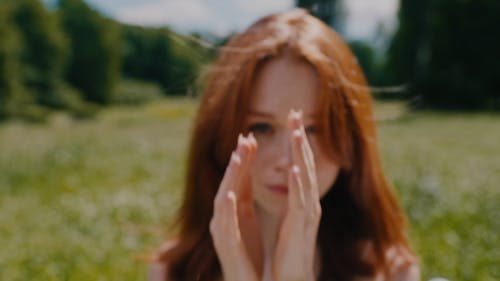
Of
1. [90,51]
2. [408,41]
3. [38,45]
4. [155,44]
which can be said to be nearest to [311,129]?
[155,44]

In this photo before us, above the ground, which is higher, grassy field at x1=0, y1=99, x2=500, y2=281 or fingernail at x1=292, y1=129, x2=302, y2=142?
fingernail at x1=292, y1=129, x2=302, y2=142

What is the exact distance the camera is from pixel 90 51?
73938 millimetres

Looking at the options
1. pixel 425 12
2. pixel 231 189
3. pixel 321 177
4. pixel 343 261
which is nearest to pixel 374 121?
pixel 321 177

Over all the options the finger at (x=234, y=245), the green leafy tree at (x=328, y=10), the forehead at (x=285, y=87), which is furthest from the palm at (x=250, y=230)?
the green leafy tree at (x=328, y=10)

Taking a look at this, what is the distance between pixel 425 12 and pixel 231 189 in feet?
154

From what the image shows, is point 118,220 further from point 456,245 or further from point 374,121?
point 374,121

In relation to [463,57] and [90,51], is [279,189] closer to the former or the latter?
[463,57]

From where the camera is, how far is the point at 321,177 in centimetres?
241

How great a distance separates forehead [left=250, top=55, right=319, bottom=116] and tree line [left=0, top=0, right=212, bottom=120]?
101 ft

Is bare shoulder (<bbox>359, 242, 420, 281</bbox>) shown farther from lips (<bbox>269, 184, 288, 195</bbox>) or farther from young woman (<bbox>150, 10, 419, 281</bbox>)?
lips (<bbox>269, 184, 288, 195</bbox>)

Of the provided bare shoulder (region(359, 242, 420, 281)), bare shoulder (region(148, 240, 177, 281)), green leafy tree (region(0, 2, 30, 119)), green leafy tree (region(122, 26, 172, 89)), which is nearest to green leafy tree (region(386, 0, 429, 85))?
green leafy tree (region(0, 2, 30, 119))

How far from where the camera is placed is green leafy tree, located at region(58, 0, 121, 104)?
7262cm

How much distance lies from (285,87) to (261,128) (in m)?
0.20

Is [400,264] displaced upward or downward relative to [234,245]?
downward
